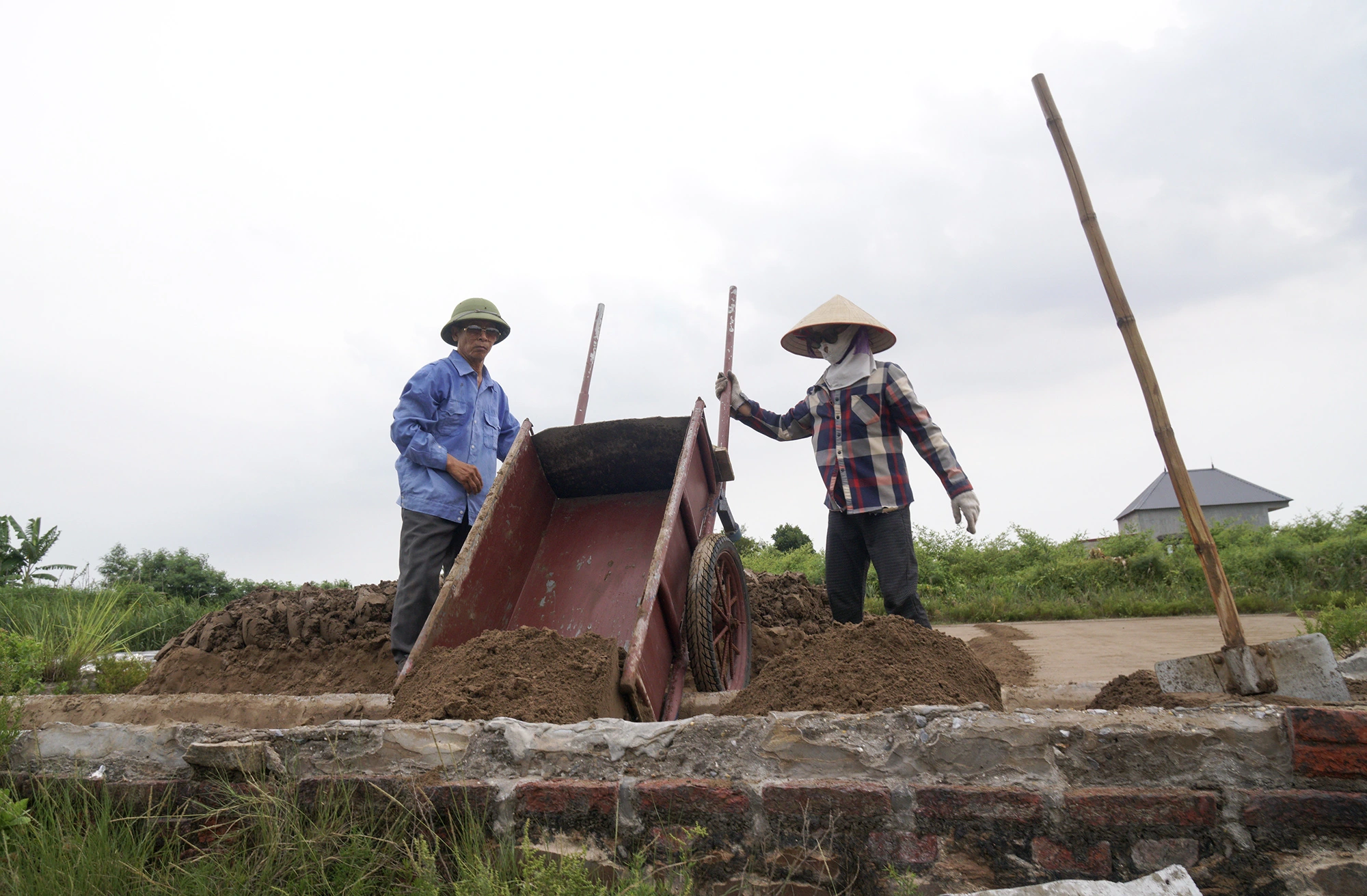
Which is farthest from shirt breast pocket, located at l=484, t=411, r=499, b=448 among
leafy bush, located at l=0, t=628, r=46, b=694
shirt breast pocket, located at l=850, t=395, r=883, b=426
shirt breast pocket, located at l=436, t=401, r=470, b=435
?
leafy bush, located at l=0, t=628, r=46, b=694

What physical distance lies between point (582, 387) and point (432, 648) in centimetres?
249

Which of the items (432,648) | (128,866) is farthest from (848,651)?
(128,866)

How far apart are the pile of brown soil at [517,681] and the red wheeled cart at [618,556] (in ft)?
0.62

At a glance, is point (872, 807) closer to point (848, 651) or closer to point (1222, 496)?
point (848, 651)

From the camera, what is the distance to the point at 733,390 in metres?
4.53

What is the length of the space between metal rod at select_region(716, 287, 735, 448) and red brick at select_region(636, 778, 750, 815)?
237cm

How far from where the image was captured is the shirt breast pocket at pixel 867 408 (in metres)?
3.77

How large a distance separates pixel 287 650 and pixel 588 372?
3057 millimetres

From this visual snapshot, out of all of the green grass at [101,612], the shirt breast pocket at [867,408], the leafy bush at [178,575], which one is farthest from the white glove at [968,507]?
the leafy bush at [178,575]

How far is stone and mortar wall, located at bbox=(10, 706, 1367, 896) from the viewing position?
166cm

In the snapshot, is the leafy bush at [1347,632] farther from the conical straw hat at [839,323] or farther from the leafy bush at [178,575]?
the leafy bush at [178,575]

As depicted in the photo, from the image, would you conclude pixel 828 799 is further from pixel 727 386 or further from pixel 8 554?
pixel 8 554

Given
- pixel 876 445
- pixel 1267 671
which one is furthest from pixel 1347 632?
pixel 876 445

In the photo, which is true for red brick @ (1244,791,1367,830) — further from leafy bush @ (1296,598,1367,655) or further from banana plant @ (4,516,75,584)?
banana plant @ (4,516,75,584)
